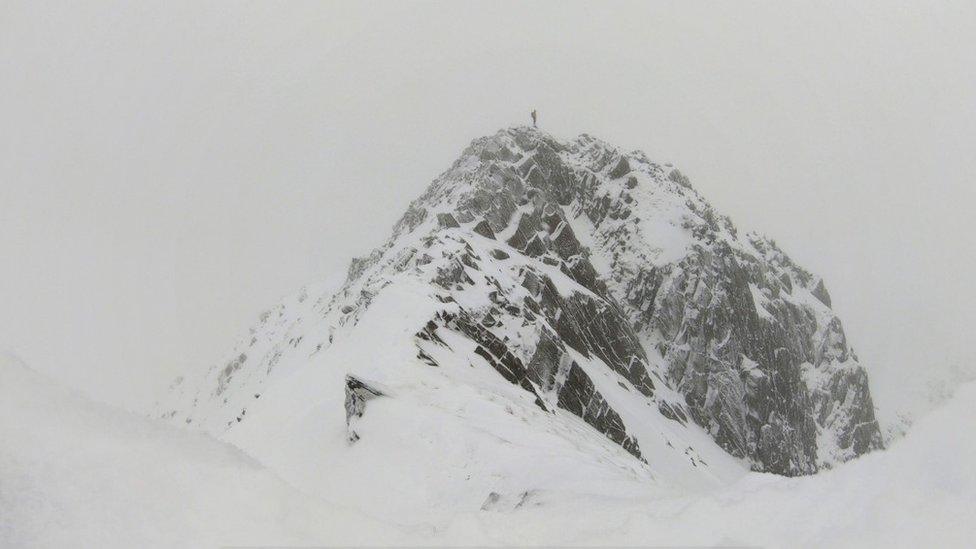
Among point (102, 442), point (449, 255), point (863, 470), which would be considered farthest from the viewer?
point (449, 255)

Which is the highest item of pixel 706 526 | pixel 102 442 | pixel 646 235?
pixel 646 235

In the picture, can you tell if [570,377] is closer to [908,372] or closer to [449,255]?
[449,255]

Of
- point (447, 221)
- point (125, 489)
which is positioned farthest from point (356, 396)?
point (447, 221)

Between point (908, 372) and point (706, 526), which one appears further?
point (908, 372)

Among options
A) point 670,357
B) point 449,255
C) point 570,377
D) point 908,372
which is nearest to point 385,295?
point 449,255

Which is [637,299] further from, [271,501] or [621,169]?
[271,501]

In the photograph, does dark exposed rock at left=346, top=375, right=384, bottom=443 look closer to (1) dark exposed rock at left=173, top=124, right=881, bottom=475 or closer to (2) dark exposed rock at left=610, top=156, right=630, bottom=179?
(1) dark exposed rock at left=173, top=124, right=881, bottom=475
